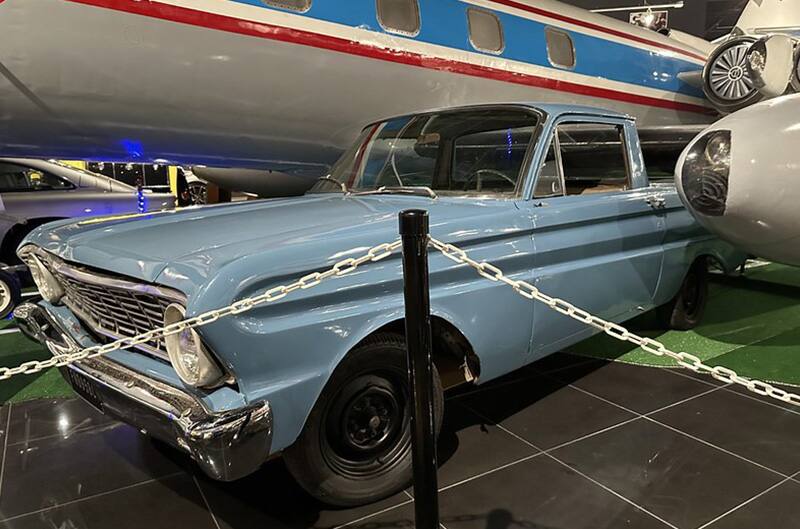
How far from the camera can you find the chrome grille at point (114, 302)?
215 cm

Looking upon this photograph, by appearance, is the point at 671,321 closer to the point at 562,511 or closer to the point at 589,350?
the point at 589,350

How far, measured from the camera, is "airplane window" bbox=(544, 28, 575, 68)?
21.2 feet

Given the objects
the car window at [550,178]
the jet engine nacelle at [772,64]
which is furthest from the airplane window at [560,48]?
the car window at [550,178]

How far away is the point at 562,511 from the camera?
2.42 metres

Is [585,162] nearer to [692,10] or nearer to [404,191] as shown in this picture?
[404,191]

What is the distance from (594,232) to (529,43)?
3.52 m

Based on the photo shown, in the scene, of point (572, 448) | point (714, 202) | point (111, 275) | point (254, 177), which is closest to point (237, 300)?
point (111, 275)

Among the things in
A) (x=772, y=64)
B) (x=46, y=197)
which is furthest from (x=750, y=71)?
(x=46, y=197)

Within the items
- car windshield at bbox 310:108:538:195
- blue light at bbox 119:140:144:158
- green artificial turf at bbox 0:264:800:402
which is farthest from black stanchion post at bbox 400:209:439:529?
blue light at bbox 119:140:144:158

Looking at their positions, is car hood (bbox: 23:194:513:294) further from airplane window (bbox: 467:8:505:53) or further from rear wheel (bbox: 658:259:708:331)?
airplane window (bbox: 467:8:505:53)

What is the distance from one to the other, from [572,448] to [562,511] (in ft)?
1.78

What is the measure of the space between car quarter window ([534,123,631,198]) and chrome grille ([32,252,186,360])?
6.10 ft

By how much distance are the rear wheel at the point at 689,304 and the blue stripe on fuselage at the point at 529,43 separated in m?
2.77

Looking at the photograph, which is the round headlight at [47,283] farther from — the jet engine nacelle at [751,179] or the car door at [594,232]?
the jet engine nacelle at [751,179]
